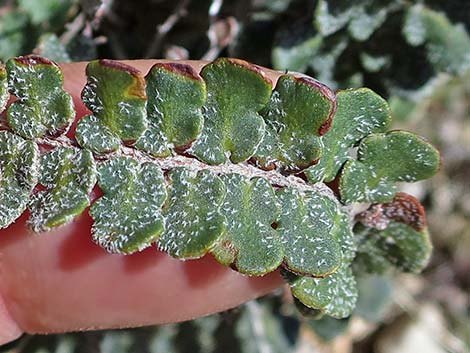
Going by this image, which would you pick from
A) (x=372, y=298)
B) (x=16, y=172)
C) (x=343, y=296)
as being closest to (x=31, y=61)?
(x=16, y=172)

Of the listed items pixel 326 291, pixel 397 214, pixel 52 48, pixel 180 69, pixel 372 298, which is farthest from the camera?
pixel 372 298

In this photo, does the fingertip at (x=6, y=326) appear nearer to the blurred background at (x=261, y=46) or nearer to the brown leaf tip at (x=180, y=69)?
the blurred background at (x=261, y=46)

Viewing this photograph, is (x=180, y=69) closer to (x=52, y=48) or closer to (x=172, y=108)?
(x=172, y=108)

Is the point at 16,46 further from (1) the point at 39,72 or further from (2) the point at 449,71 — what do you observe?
(2) the point at 449,71

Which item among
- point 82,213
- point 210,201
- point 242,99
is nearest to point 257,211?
point 210,201

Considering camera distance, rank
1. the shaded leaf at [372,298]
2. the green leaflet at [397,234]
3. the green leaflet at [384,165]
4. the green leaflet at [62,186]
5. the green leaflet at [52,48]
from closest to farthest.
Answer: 1. the green leaflet at [62,186]
2. the green leaflet at [384,165]
3. the green leaflet at [397,234]
4. the green leaflet at [52,48]
5. the shaded leaf at [372,298]

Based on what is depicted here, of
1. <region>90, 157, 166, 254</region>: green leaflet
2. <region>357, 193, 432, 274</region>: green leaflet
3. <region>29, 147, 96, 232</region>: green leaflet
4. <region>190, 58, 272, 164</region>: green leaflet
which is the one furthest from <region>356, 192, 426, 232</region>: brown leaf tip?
<region>29, 147, 96, 232</region>: green leaflet

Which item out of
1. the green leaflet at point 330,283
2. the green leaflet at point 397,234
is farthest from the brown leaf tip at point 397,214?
the green leaflet at point 330,283

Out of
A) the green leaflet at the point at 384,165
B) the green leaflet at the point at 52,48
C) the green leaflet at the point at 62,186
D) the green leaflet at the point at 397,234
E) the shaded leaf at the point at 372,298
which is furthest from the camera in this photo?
the shaded leaf at the point at 372,298
